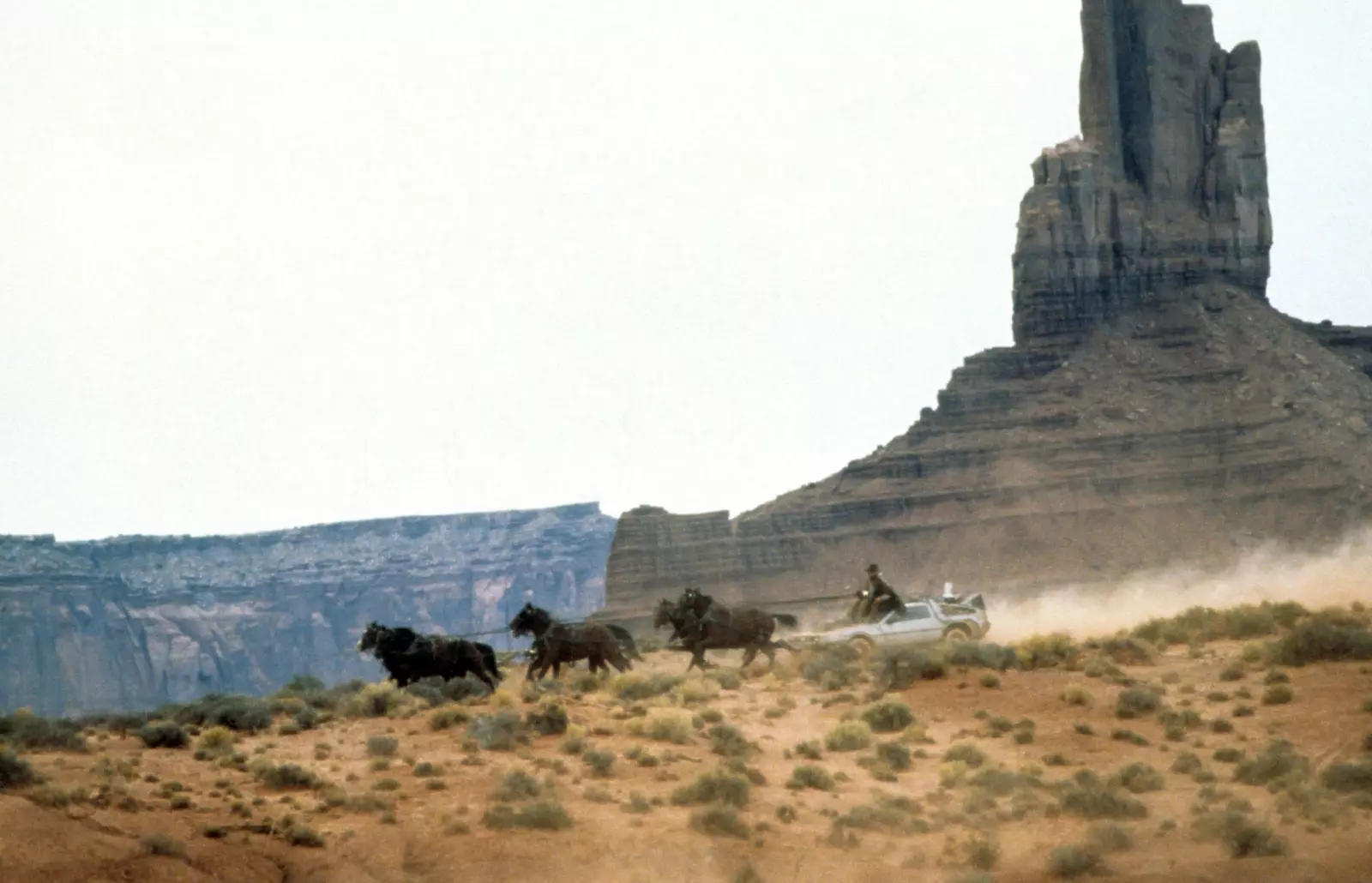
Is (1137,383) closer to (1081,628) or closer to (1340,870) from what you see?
(1081,628)

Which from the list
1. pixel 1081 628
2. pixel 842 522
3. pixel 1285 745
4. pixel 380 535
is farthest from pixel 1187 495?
pixel 380 535

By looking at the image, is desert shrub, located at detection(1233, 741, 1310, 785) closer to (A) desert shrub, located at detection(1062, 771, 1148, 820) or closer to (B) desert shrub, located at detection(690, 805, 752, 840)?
(A) desert shrub, located at detection(1062, 771, 1148, 820)

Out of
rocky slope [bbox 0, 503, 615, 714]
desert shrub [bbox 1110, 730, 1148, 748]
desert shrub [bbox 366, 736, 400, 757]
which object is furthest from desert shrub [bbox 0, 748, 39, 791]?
rocky slope [bbox 0, 503, 615, 714]

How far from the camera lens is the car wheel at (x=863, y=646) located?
3909cm

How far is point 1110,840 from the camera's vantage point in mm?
20750

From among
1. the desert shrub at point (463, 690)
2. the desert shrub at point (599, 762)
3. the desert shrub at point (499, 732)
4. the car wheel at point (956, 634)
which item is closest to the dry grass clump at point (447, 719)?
the desert shrub at point (499, 732)

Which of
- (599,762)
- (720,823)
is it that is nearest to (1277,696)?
(599,762)

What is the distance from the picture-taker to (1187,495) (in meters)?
102

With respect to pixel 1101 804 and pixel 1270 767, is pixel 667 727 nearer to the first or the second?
pixel 1101 804

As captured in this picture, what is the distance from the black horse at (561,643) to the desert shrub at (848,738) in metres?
10.1

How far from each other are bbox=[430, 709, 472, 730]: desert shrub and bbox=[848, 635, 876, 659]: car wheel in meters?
10.2

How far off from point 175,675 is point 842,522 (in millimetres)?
78471

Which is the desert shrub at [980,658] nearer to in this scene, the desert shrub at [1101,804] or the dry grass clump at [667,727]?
the dry grass clump at [667,727]

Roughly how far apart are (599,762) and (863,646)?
14443 mm
